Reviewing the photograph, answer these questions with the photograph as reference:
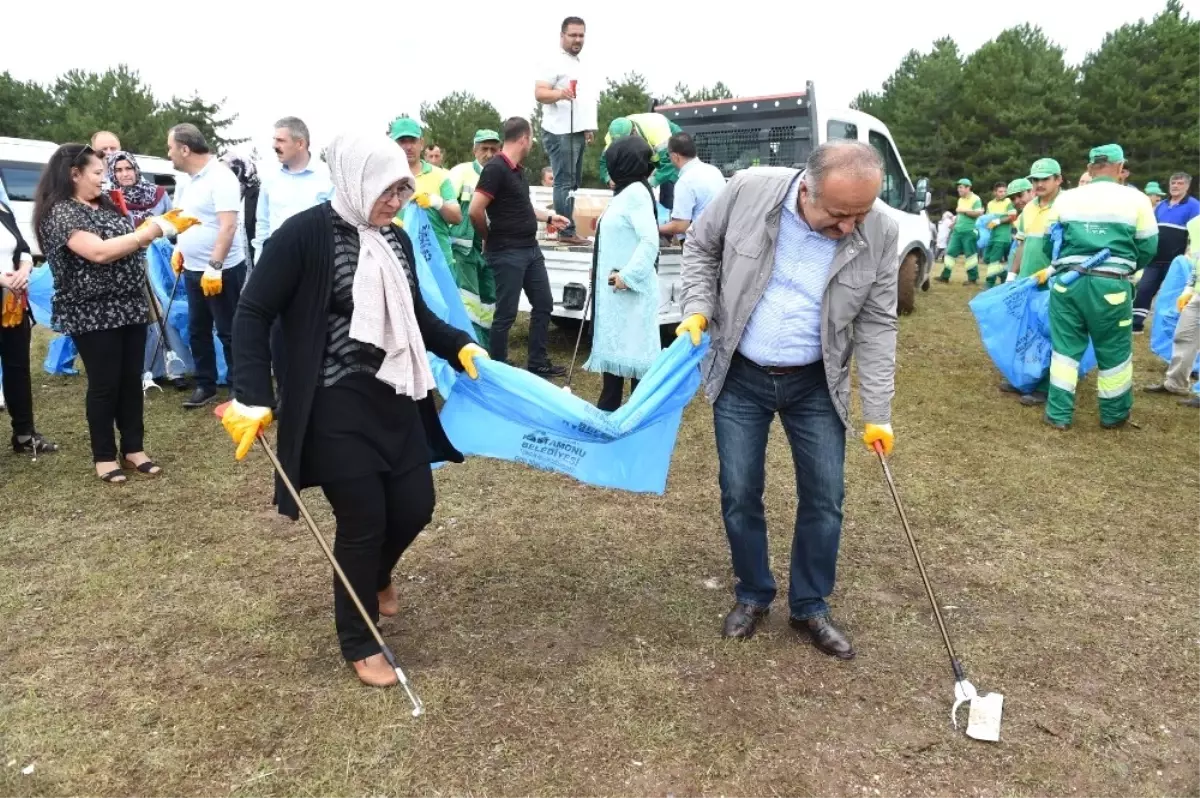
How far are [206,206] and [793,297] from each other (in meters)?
4.44

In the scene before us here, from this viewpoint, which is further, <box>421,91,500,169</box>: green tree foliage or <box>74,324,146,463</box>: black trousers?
<box>421,91,500,169</box>: green tree foliage

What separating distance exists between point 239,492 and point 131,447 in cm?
86

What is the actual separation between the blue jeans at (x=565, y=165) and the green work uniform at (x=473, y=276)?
1311 mm

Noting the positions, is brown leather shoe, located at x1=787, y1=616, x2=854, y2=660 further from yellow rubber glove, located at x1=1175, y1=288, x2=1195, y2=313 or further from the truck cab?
the truck cab

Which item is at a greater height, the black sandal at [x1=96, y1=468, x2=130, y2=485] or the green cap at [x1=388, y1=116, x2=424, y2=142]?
the green cap at [x1=388, y1=116, x2=424, y2=142]

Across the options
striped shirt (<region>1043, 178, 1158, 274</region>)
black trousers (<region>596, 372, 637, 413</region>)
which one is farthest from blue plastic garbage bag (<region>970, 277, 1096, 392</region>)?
black trousers (<region>596, 372, 637, 413</region>)

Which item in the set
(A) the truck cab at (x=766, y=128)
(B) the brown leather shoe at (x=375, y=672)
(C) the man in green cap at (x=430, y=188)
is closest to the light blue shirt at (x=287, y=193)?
(C) the man in green cap at (x=430, y=188)

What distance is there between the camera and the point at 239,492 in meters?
4.63

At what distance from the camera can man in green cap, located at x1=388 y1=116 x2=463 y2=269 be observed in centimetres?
568

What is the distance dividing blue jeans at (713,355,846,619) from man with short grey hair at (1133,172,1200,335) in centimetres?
879

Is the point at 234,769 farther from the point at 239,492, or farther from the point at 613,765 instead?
the point at 239,492

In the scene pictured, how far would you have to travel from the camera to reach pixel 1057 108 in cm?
4141

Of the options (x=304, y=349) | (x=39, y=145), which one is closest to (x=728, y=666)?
(x=304, y=349)

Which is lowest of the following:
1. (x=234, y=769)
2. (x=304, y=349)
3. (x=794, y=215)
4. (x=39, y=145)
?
(x=234, y=769)
